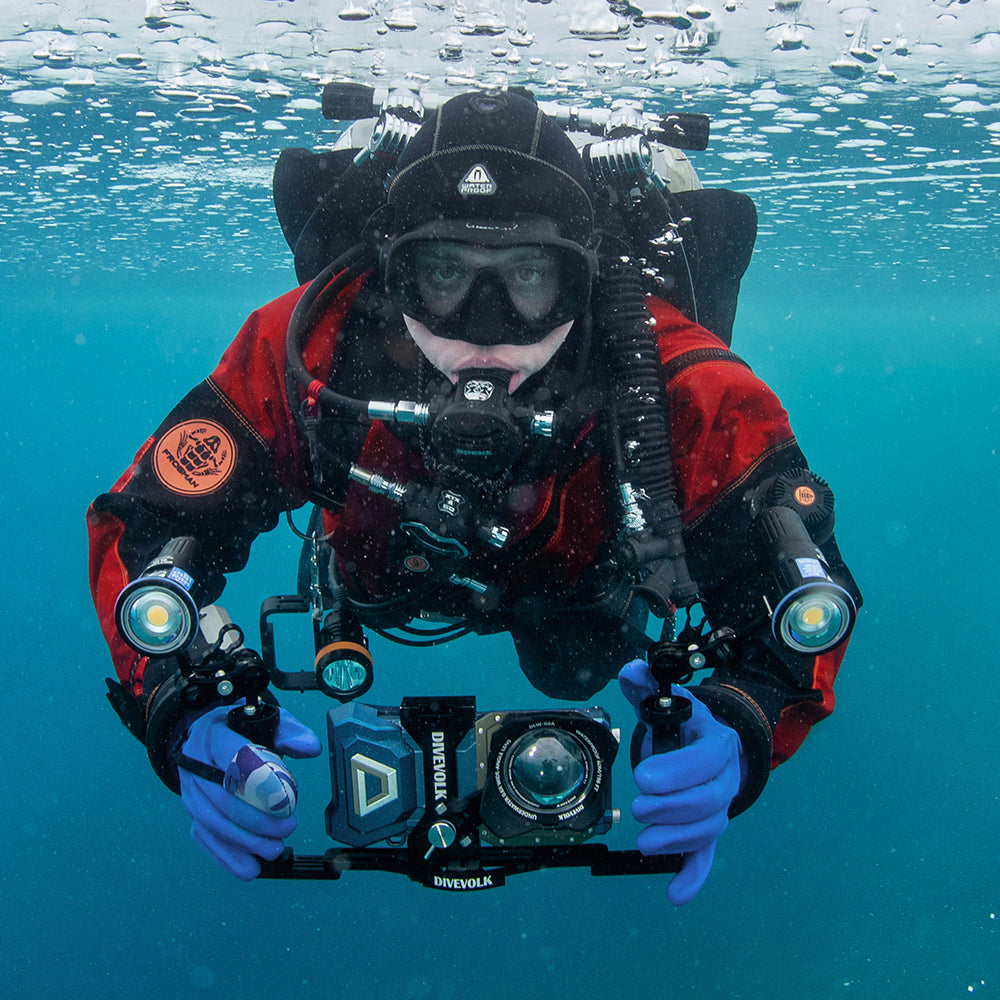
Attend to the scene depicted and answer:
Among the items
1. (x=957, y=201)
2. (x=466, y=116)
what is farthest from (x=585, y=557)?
(x=957, y=201)

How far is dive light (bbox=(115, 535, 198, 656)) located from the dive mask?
1229 mm

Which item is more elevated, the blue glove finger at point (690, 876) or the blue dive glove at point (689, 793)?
the blue dive glove at point (689, 793)

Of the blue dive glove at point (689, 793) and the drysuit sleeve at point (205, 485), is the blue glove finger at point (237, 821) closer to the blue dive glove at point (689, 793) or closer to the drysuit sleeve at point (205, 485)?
the drysuit sleeve at point (205, 485)

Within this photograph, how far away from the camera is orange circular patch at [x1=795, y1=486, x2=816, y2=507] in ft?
6.87

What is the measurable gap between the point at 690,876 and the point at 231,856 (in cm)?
147

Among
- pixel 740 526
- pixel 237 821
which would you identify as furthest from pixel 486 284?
pixel 237 821

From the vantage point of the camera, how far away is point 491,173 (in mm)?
2461

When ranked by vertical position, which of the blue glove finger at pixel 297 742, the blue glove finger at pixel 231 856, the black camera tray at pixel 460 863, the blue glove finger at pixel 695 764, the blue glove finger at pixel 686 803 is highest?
the blue glove finger at pixel 695 764

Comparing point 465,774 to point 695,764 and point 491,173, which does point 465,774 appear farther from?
point 491,173

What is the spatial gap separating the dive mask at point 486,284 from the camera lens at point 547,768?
1.33m

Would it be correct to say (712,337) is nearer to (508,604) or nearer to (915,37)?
(508,604)

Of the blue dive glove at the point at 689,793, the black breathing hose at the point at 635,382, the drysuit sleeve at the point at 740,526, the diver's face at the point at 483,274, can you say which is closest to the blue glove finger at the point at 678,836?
the blue dive glove at the point at 689,793

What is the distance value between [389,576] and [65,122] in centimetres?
1223

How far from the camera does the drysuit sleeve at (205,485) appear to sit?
2.60m
